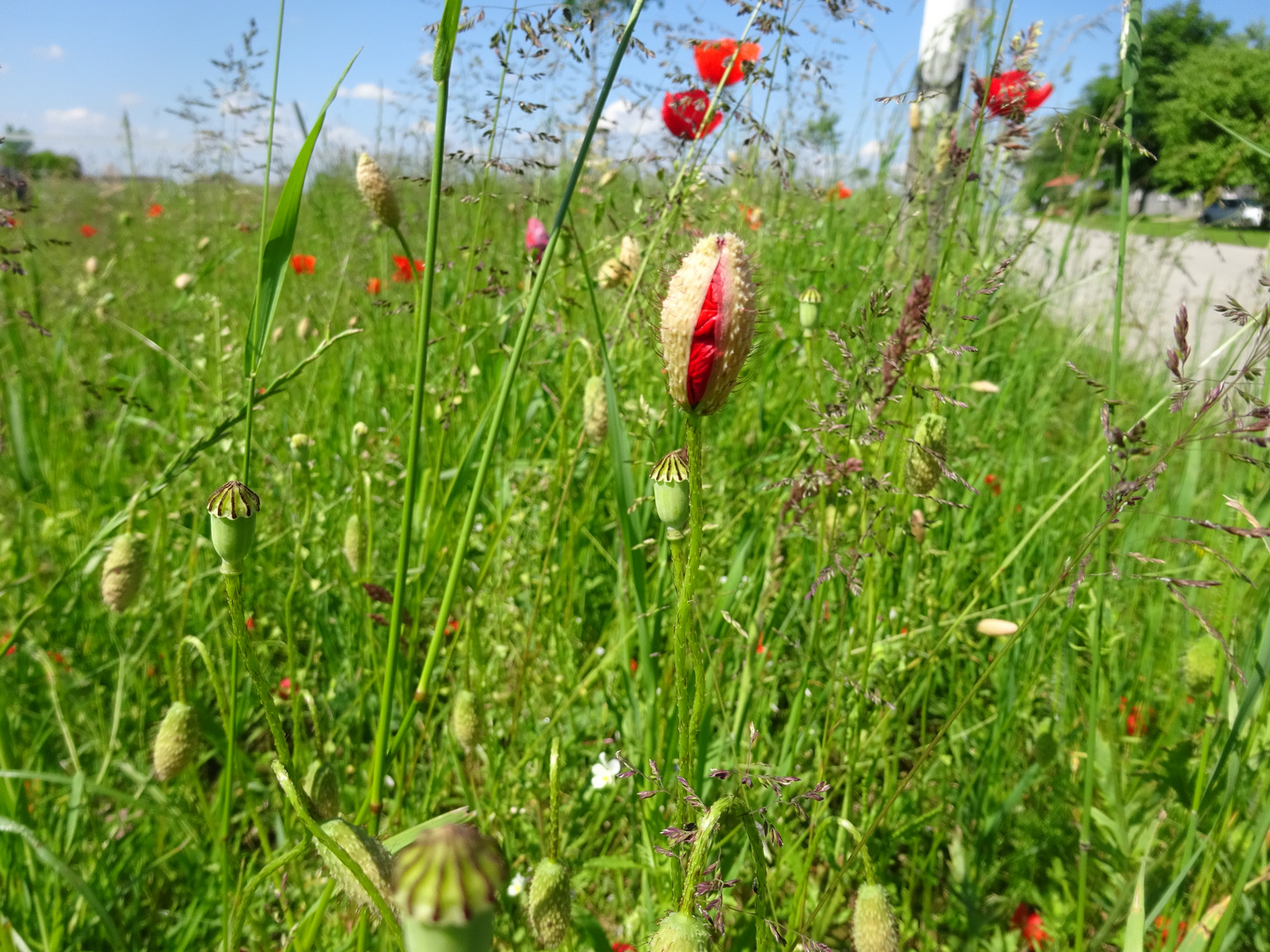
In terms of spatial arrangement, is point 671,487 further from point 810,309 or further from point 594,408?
point 810,309

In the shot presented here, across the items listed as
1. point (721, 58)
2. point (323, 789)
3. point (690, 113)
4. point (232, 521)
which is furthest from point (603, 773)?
point (721, 58)

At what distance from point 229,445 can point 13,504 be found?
1049 millimetres

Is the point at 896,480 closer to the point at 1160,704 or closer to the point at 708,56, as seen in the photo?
the point at 1160,704

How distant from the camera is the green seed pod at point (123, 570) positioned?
1.00 meters

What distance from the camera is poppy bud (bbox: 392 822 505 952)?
1.06 ft

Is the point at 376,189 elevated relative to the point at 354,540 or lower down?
elevated

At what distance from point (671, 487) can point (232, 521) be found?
318mm

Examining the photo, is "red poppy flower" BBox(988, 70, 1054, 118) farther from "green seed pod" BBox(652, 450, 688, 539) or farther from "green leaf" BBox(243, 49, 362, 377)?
"green leaf" BBox(243, 49, 362, 377)

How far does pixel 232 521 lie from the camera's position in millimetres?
552

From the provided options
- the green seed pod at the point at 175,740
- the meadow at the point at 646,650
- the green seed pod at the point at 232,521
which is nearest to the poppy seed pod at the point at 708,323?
the meadow at the point at 646,650

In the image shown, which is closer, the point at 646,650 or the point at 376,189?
the point at 646,650

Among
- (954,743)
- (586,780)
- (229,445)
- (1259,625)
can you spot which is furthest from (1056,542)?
(229,445)

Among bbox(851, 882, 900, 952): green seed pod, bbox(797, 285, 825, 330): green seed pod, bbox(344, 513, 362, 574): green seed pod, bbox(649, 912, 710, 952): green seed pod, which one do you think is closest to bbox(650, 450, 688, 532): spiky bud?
bbox(649, 912, 710, 952): green seed pod

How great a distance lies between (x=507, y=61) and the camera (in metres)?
1.07
